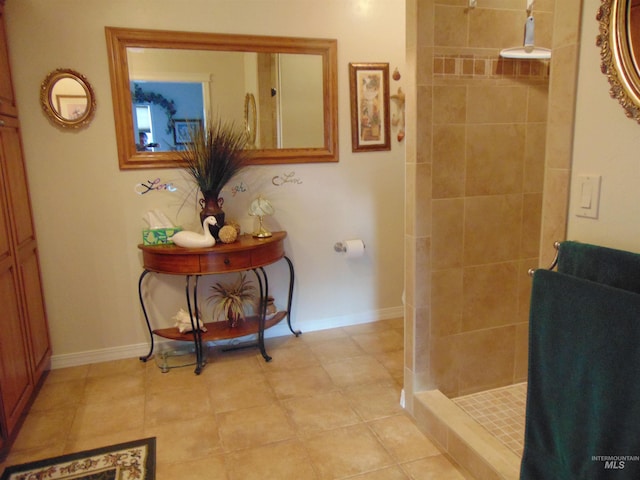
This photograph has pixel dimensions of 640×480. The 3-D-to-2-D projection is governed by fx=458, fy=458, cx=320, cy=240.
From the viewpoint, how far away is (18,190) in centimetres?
255

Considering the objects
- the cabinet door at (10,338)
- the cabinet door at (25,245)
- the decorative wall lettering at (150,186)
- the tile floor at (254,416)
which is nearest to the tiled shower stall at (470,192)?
the tile floor at (254,416)

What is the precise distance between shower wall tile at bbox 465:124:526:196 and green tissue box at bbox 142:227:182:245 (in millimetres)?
1804

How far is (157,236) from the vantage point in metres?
2.87

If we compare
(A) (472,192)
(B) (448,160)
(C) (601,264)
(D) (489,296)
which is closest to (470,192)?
(A) (472,192)

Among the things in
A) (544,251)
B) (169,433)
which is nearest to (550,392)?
(544,251)

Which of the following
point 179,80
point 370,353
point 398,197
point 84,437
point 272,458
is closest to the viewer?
point 272,458

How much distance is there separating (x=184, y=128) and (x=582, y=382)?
2551 mm

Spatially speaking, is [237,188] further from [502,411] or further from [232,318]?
[502,411]

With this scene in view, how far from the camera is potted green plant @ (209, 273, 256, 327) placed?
117 inches

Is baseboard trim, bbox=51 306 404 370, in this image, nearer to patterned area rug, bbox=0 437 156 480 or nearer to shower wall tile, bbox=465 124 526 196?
patterned area rug, bbox=0 437 156 480

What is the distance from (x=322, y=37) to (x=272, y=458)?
259 centimetres

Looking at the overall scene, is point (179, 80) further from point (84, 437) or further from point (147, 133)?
point (84, 437)

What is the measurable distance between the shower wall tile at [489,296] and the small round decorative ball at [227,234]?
1396mm

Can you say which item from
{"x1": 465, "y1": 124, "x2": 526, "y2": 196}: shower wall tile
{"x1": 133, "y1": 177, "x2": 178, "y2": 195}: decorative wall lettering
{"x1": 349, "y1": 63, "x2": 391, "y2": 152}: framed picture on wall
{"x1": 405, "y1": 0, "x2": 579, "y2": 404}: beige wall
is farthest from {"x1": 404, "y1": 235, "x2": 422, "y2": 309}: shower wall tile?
{"x1": 133, "y1": 177, "x2": 178, "y2": 195}: decorative wall lettering
